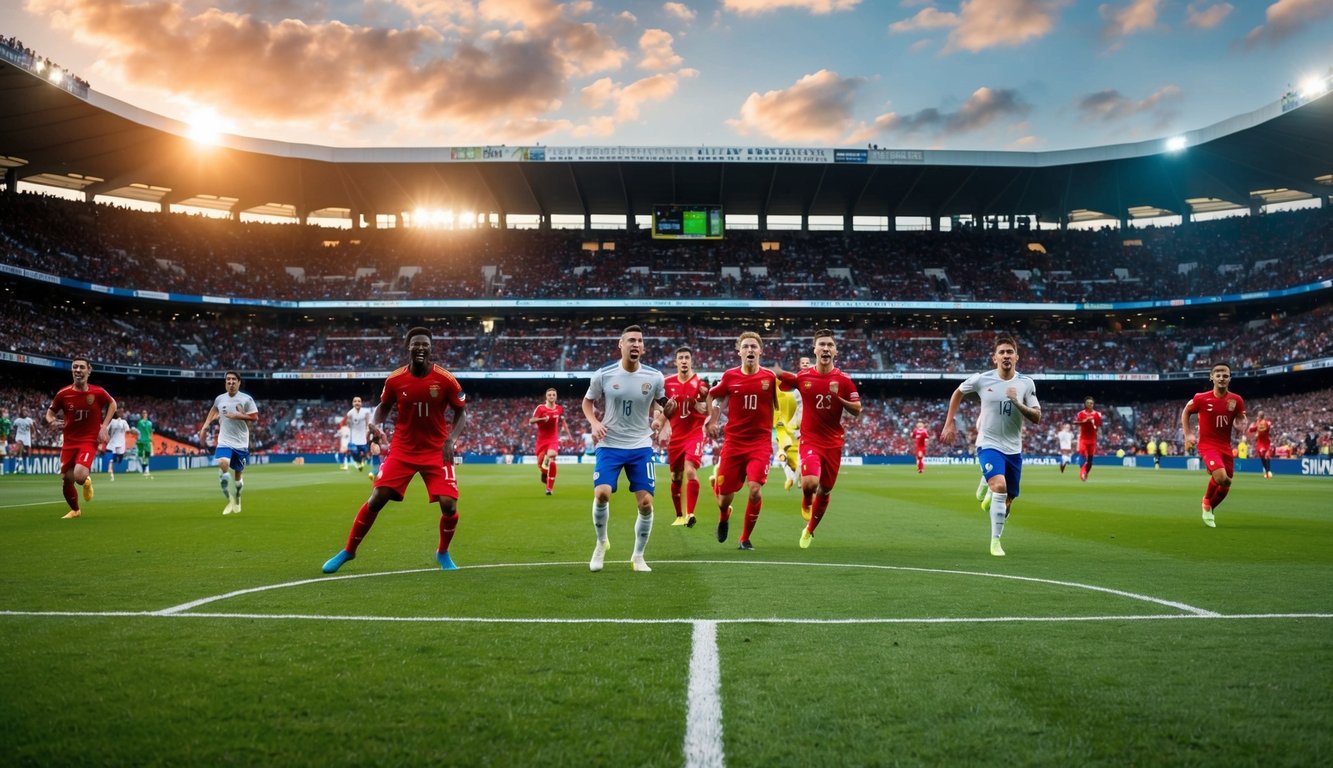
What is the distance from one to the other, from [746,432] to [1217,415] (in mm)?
8988

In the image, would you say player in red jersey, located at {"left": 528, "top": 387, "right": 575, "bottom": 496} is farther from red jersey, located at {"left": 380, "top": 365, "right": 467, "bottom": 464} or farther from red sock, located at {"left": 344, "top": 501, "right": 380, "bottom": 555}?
red sock, located at {"left": 344, "top": 501, "right": 380, "bottom": 555}

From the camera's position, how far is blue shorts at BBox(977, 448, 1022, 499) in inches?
438

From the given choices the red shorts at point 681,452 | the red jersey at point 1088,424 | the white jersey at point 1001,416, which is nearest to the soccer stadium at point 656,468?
the red shorts at point 681,452

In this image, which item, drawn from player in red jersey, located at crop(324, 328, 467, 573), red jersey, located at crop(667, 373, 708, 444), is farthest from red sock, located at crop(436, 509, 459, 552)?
red jersey, located at crop(667, 373, 708, 444)

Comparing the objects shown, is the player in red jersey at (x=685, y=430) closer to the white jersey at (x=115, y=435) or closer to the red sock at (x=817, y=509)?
the red sock at (x=817, y=509)

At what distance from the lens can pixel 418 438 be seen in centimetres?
921

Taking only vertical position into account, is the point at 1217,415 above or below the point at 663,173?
below

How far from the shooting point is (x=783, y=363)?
206 feet

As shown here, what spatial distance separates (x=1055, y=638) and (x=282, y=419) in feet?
203

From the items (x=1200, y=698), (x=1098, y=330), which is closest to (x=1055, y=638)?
(x=1200, y=698)

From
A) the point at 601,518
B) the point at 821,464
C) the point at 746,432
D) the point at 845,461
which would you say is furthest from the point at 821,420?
the point at 845,461

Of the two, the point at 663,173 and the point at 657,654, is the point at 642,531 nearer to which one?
the point at 657,654

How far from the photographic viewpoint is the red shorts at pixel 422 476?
356 inches

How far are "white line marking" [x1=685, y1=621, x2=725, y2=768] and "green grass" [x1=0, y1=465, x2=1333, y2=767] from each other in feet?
0.19
